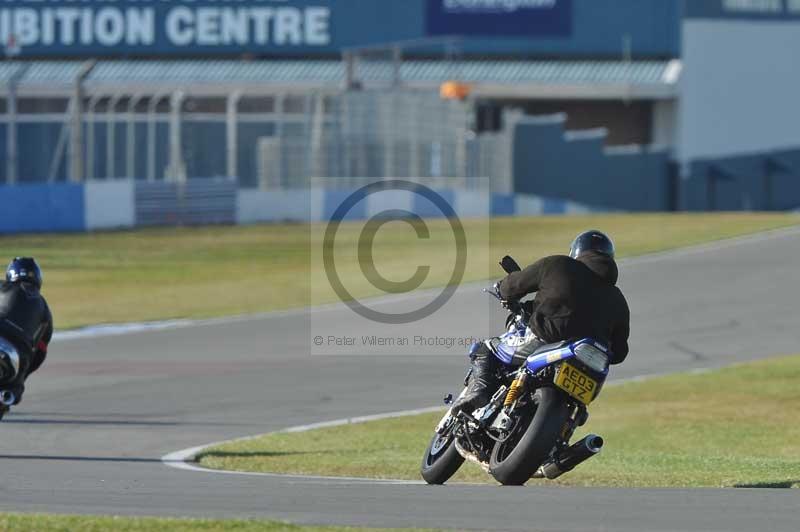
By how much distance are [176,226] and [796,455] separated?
26093mm

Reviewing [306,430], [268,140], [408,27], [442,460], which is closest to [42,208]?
[268,140]

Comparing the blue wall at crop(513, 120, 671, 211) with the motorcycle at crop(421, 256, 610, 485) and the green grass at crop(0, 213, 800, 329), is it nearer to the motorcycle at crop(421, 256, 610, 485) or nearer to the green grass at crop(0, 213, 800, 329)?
the green grass at crop(0, 213, 800, 329)

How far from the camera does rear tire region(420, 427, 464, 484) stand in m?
9.67

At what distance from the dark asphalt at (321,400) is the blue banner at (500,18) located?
28.4 metres

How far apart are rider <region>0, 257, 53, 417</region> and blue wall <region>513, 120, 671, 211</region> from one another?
36384 mm

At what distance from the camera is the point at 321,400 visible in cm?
1584

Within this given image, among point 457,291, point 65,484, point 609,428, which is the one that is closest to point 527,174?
point 457,291

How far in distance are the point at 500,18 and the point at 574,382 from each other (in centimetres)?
5181

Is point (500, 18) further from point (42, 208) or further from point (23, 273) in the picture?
point (23, 273)

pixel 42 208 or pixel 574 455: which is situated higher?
pixel 574 455

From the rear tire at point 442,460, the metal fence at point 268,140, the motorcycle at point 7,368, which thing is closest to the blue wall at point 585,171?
the metal fence at point 268,140

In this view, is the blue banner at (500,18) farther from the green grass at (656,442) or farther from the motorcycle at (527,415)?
the motorcycle at (527,415)

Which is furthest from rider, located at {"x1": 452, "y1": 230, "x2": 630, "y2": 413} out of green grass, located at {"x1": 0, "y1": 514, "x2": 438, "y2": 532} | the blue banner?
the blue banner

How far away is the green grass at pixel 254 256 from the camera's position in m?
25.0
